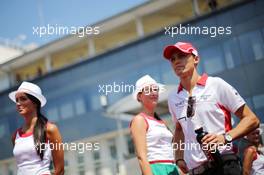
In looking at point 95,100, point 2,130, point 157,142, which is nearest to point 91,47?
point 95,100

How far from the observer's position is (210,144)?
2357mm

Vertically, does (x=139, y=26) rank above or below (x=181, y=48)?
above

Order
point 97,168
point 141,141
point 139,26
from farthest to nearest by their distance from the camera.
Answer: point 139,26
point 97,168
point 141,141

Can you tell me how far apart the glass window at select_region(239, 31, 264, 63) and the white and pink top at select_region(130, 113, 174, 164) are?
13460 millimetres

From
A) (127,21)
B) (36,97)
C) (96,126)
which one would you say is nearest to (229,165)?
(36,97)

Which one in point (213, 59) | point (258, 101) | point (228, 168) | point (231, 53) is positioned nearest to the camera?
point (228, 168)

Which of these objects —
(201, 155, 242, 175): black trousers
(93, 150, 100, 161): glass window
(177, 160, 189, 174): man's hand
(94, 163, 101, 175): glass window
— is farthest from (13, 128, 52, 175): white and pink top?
(93, 150, 100, 161): glass window

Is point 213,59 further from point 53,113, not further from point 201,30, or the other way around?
point 53,113

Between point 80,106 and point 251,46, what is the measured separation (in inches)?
398

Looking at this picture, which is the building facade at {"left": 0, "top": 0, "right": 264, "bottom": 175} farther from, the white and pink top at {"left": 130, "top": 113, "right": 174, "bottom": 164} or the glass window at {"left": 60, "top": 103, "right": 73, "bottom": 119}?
the white and pink top at {"left": 130, "top": 113, "right": 174, "bottom": 164}

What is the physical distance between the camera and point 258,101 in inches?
599

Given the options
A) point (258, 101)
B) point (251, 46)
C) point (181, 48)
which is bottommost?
point (181, 48)

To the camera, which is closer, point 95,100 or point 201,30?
point 201,30

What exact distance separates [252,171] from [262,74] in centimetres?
1195
